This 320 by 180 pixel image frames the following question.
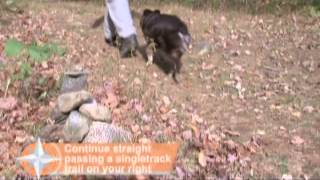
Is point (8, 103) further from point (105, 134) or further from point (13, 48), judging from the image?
point (13, 48)

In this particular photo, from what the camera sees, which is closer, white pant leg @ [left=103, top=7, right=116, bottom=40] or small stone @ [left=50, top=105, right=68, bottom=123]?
small stone @ [left=50, top=105, right=68, bottom=123]

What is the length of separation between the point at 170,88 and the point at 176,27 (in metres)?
0.71

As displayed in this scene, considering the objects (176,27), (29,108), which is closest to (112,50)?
(176,27)

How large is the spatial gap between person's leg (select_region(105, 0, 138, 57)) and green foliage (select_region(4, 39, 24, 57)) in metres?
1.29

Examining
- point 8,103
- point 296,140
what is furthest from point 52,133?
point 296,140

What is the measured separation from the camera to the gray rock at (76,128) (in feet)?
16.2

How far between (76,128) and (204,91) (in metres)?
2.49

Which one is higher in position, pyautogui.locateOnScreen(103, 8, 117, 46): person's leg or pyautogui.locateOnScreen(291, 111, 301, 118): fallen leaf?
pyautogui.locateOnScreen(103, 8, 117, 46): person's leg

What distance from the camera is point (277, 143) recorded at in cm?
580

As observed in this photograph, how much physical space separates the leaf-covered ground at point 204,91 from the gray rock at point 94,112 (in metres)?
0.41

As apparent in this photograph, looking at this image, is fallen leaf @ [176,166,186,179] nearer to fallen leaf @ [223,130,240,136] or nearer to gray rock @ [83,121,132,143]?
gray rock @ [83,121,132,143]

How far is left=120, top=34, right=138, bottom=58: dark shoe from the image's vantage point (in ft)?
26.1

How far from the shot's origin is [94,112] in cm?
511

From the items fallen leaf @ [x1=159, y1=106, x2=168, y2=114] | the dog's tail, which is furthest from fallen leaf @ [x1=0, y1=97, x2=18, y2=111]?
the dog's tail
